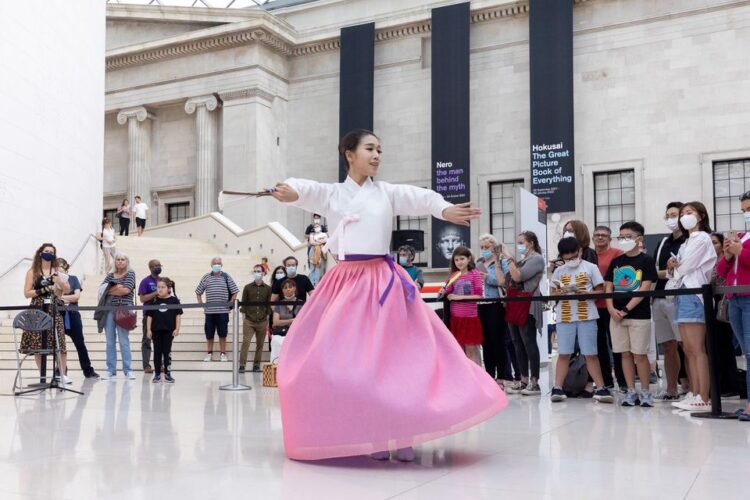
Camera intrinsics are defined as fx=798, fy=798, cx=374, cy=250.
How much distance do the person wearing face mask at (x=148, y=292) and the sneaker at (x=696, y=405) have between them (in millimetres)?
7116

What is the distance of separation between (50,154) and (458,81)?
39.7 ft

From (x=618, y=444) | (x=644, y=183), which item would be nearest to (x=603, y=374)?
(x=618, y=444)

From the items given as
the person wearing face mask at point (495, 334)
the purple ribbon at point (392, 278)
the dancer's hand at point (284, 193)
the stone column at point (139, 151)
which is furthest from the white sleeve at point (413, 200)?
the stone column at point (139, 151)

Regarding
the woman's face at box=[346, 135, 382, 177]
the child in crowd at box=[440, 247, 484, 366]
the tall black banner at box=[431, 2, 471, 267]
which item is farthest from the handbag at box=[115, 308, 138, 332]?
the tall black banner at box=[431, 2, 471, 267]

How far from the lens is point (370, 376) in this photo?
432 cm

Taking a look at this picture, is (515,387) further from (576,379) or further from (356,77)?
(356,77)

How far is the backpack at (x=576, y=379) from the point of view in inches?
328

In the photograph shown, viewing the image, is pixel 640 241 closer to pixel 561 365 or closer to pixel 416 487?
pixel 561 365

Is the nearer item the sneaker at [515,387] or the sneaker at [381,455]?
the sneaker at [381,455]

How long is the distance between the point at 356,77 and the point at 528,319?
726 inches

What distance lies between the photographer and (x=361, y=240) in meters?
4.74

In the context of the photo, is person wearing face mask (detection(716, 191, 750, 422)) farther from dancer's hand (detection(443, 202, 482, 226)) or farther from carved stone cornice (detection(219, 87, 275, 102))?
carved stone cornice (detection(219, 87, 275, 102))

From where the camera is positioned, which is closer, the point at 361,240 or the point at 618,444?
the point at 361,240

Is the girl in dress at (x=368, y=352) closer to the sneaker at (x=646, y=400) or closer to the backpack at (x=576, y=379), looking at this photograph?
the sneaker at (x=646, y=400)
